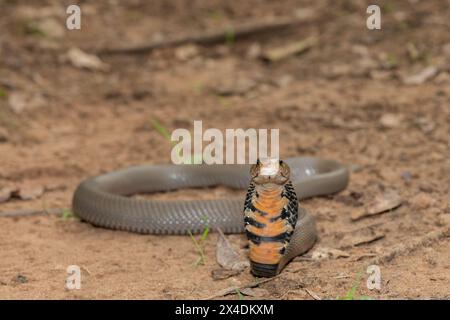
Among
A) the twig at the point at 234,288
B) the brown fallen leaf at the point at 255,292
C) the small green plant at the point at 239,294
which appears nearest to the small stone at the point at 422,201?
the twig at the point at 234,288

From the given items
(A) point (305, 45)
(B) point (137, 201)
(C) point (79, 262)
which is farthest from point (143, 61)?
(C) point (79, 262)

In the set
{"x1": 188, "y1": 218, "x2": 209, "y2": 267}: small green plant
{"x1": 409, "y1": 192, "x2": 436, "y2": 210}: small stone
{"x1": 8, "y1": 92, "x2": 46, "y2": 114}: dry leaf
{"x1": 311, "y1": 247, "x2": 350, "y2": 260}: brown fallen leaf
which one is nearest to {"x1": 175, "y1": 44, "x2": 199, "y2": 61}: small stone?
{"x1": 8, "y1": 92, "x2": 46, "y2": 114}: dry leaf

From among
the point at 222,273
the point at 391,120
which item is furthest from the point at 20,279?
the point at 391,120

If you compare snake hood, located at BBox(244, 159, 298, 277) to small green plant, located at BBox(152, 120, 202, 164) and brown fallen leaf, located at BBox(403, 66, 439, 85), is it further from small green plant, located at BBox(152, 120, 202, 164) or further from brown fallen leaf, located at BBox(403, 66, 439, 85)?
brown fallen leaf, located at BBox(403, 66, 439, 85)

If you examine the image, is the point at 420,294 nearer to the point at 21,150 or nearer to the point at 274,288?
the point at 274,288

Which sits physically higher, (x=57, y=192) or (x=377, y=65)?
(x=377, y=65)

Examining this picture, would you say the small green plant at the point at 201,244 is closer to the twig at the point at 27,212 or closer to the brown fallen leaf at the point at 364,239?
the brown fallen leaf at the point at 364,239

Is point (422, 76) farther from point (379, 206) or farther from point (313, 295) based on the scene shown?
point (313, 295)
